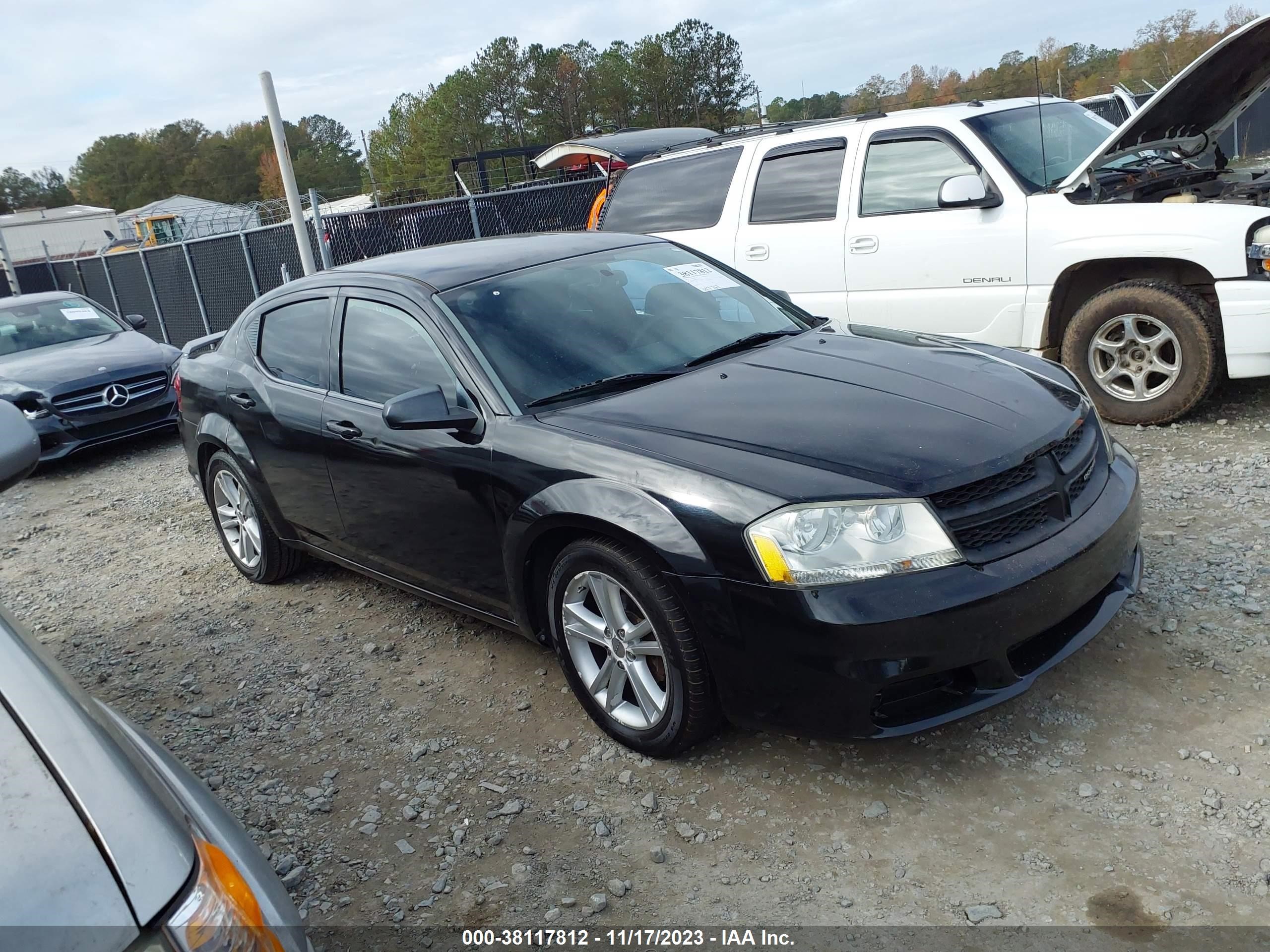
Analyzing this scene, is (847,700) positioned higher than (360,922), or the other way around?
(847,700)

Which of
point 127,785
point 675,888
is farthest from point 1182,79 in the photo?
point 127,785

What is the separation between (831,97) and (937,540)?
46.1ft

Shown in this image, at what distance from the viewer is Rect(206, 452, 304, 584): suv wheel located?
5.07 m

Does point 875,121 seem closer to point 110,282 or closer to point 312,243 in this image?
point 312,243

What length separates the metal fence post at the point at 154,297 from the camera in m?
17.2

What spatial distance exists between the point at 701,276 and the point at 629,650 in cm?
187

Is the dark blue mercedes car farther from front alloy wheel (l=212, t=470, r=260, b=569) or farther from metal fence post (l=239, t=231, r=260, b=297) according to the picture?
front alloy wheel (l=212, t=470, r=260, b=569)

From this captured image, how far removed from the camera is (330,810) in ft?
10.7

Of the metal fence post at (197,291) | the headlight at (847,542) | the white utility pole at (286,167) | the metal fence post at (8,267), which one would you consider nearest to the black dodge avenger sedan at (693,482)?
the headlight at (847,542)

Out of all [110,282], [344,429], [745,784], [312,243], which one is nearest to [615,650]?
[745,784]

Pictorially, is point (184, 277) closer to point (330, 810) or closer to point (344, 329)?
point (344, 329)

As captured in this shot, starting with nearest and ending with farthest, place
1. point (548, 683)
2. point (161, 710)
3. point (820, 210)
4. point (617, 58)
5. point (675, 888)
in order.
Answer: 1. point (675, 888)
2. point (548, 683)
3. point (161, 710)
4. point (820, 210)
5. point (617, 58)

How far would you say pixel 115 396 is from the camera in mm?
9133

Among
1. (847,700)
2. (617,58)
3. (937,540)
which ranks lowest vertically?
(847,700)
